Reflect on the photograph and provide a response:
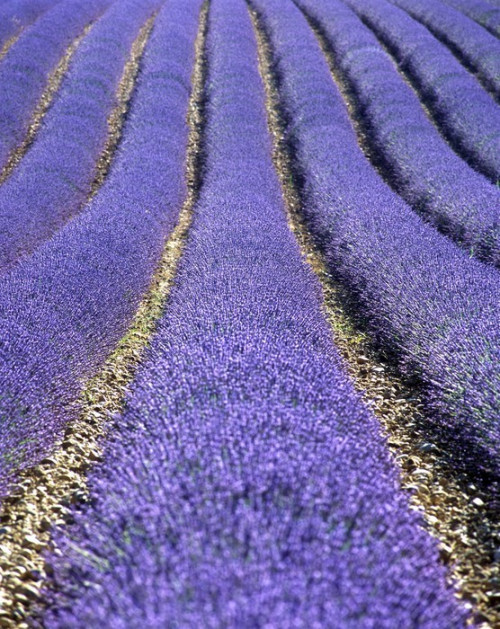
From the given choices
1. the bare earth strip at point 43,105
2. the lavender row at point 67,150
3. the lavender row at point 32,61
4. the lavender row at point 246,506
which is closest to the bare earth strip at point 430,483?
the lavender row at point 246,506

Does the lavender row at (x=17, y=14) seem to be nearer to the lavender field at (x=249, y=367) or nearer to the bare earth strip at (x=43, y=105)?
the bare earth strip at (x=43, y=105)

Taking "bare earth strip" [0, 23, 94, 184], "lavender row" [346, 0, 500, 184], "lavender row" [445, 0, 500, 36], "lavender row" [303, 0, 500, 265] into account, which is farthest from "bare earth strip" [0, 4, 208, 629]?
"lavender row" [445, 0, 500, 36]

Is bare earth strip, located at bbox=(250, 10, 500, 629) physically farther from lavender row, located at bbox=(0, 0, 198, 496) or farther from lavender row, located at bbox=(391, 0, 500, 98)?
lavender row, located at bbox=(391, 0, 500, 98)

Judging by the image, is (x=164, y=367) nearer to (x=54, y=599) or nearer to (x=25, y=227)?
(x=54, y=599)

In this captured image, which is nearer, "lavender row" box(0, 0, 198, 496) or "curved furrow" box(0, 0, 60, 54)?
"lavender row" box(0, 0, 198, 496)

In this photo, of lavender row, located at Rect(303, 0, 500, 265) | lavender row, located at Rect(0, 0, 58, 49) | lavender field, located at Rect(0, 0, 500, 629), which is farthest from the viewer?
lavender row, located at Rect(0, 0, 58, 49)

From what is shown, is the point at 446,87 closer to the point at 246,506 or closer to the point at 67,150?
the point at 67,150

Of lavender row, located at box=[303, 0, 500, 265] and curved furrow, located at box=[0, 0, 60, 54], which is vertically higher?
curved furrow, located at box=[0, 0, 60, 54]
